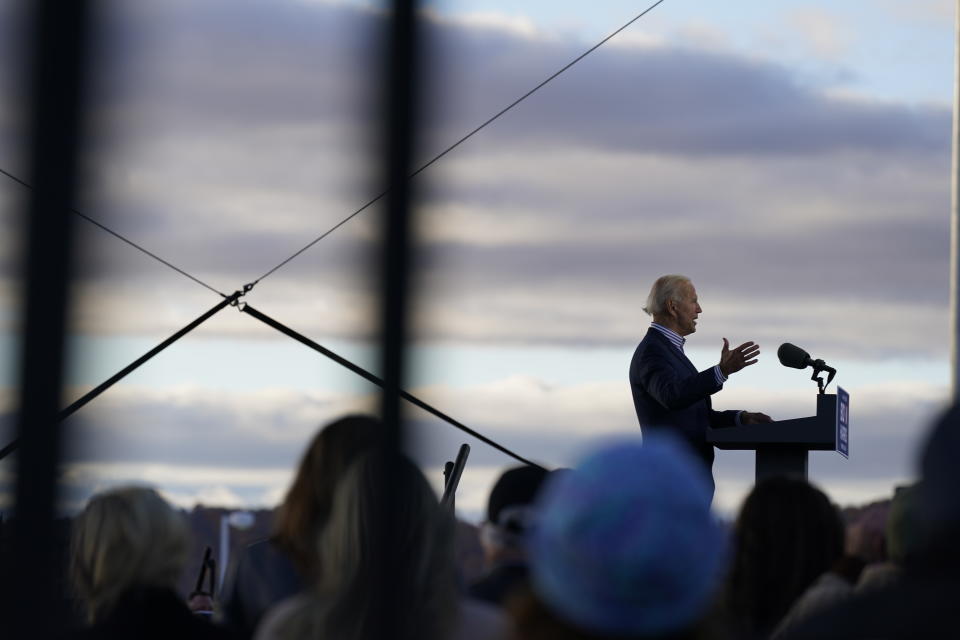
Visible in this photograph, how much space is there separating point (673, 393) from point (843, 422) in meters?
0.60

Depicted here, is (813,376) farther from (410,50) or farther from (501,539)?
(410,50)

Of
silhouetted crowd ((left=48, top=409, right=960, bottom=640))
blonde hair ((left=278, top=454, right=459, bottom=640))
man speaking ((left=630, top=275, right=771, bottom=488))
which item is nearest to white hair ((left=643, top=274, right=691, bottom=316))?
man speaking ((left=630, top=275, right=771, bottom=488))

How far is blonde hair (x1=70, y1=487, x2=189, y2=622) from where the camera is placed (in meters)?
2.12

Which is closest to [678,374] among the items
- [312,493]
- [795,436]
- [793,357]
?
[793,357]

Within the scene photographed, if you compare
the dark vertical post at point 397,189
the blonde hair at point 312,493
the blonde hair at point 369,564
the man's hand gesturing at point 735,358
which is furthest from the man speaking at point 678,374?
the dark vertical post at point 397,189

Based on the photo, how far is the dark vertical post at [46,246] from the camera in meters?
1.38

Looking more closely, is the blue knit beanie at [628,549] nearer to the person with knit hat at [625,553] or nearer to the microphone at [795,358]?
the person with knit hat at [625,553]

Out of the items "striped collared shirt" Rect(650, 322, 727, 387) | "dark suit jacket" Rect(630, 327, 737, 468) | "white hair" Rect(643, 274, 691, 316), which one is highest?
"white hair" Rect(643, 274, 691, 316)

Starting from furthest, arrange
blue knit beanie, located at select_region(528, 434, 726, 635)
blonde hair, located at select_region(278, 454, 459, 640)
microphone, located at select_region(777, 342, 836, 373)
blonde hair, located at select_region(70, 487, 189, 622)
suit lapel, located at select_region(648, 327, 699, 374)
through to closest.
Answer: suit lapel, located at select_region(648, 327, 699, 374) → microphone, located at select_region(777, 342, 836, 373) → blonde hair, located at select_region(70, 487, 189, 622) → blonde hair, located at select_region(278, 454, 459, 640) → blue knit beanie, located at select_region(528, 434, 726, 635)

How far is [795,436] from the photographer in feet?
14.4

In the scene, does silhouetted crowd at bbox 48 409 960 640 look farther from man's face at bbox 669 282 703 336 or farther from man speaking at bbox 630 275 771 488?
man's face at bbox 669 282 703 336

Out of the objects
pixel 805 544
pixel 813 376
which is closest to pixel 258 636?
pixel 805 544

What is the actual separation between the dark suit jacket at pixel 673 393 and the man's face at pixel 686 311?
9 centimetres

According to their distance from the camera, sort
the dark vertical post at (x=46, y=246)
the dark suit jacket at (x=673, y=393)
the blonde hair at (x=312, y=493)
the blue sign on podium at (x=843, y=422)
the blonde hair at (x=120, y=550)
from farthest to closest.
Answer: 1. the dark suit jacket at (x=673, y=393)
2. the blue sign on podium at (x=843, y=422)
3. the blonde hair at (x=312, y=493)
4. the blonde hair at (x=120, y=550)
5. the dark vertical post at (x=46, y=246)
